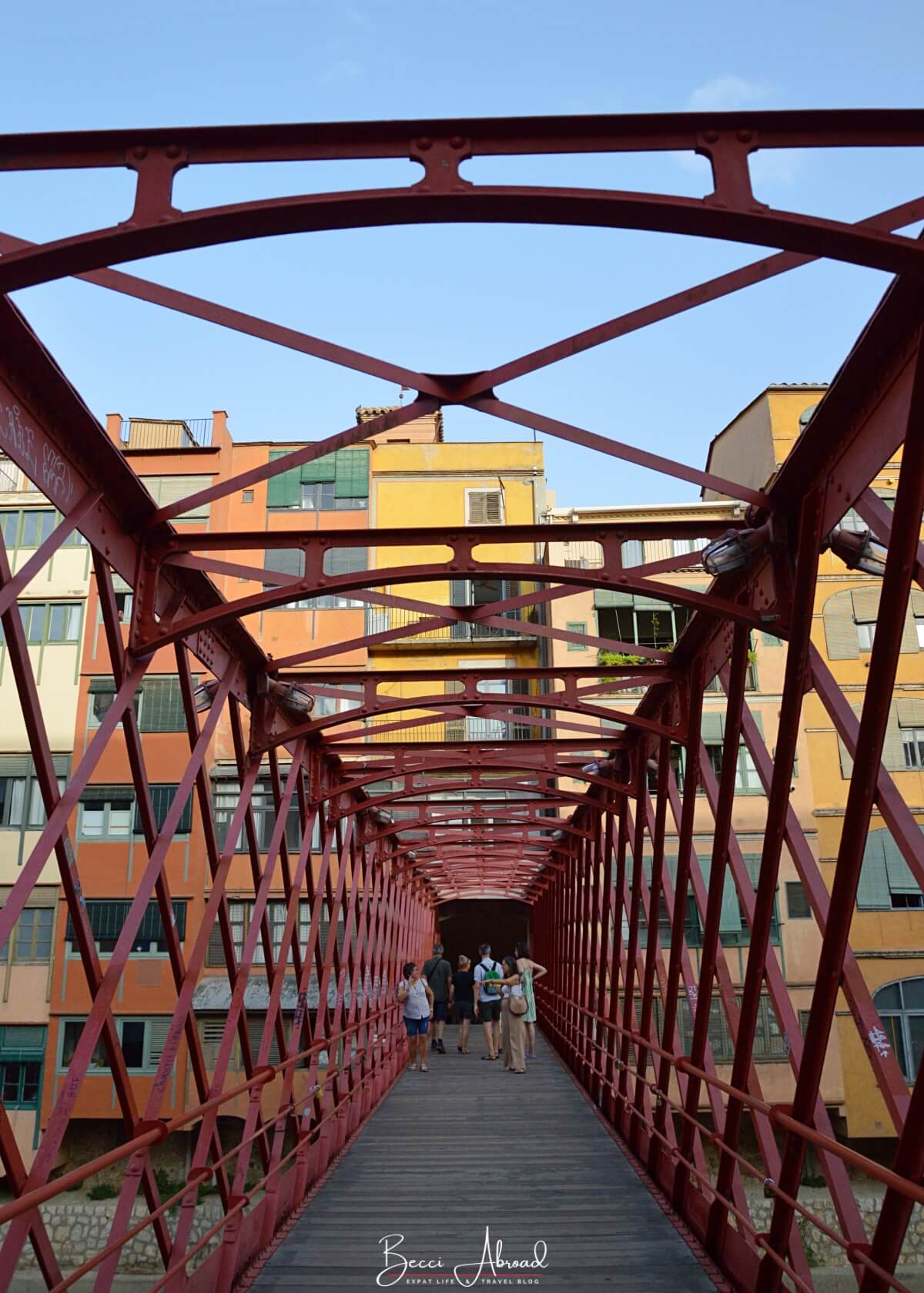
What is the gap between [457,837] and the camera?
18.8 m

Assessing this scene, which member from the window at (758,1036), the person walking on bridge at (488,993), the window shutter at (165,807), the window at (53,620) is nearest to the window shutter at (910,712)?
the window at (758,1036)

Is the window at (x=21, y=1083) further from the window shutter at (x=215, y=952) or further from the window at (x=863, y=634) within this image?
the window at (x=863, y=634)

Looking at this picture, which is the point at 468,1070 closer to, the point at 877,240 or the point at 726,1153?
the point at 726,1153

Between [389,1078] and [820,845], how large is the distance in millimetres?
14632

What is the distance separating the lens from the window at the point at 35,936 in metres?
26.0

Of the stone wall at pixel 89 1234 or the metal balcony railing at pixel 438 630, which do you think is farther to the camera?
the metal balcony railing at pixel 438 630

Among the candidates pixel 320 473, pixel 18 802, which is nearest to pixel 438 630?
pixel 320 473

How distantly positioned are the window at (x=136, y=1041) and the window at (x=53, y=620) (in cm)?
932

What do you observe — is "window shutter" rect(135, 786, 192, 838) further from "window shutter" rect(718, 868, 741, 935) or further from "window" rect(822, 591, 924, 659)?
"window" rect(822, 591, 924, 659)

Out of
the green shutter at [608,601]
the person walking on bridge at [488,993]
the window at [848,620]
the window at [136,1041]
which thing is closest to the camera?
the person walking on bridge at [488,993]

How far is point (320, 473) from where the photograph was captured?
3188 cm

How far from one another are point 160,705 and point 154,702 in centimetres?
17

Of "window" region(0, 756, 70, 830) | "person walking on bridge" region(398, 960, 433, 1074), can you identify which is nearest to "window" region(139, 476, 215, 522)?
"window" region(0, 756, 70, 830)

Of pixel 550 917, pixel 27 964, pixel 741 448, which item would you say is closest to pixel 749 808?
pixel 550 917
